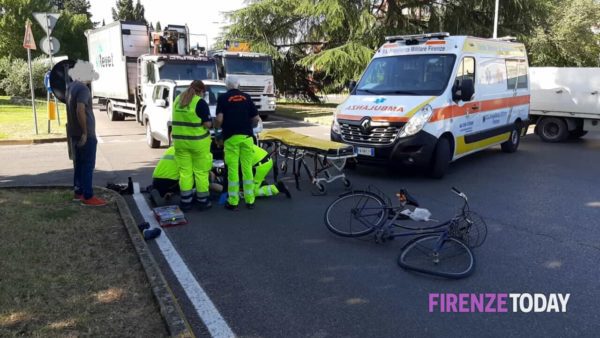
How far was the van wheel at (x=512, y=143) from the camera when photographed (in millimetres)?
11344

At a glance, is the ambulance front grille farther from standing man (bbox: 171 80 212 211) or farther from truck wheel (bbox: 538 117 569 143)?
truck wheel (bbox: 538 117 569 143)

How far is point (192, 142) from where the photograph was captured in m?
6.32

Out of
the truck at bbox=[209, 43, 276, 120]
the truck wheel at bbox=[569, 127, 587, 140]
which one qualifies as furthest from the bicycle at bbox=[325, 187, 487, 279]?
the truck at bbox=[209, 43, 276, 120]

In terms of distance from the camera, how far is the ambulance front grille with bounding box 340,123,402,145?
8094 millimetres

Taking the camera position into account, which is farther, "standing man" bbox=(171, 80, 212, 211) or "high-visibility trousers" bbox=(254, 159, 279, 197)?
"high-visibility trousers" bbox=(254, 159, 279, 197)

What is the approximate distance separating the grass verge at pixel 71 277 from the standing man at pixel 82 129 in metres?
0.48

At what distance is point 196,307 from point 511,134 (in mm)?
9522

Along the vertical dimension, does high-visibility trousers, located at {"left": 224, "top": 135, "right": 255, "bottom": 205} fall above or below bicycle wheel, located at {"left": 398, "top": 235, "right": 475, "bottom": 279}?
above

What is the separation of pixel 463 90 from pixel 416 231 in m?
4.23

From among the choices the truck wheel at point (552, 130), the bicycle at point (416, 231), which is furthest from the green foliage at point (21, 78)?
the bicycle at point (416, 231)

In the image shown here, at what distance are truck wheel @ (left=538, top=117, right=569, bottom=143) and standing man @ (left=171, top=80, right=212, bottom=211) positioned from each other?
35.5 feet

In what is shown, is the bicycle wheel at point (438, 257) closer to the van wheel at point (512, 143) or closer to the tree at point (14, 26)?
the van wheel at point (512, 143)

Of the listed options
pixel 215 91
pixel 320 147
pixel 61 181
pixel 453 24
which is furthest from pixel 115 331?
pixel 453 24


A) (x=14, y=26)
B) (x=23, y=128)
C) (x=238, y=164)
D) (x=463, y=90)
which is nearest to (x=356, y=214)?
→ (x=238, y=164)
